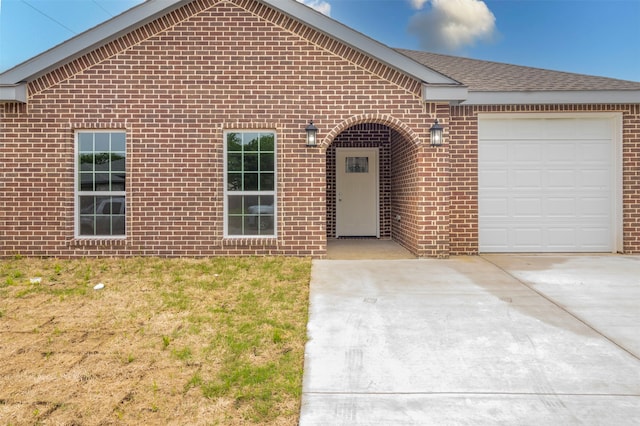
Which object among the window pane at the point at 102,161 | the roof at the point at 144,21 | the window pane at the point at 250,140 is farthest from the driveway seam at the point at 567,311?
the window pane at the point at 102,161

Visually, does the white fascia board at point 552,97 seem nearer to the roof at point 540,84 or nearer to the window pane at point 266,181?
the roof at point 540,84

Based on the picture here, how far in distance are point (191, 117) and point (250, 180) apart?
1648 millimetres

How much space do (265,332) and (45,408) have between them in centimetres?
195

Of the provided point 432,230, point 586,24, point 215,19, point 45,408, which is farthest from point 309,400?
point 586,24

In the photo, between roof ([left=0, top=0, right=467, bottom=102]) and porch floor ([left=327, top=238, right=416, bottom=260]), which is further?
porch floor ([left=327, top=238, right=416, bottom=260])

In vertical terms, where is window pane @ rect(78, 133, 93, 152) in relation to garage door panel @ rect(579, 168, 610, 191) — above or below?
above

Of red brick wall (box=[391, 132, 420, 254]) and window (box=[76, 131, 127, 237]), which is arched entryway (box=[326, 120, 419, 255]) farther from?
window (box=[76, 131, 127, 237])

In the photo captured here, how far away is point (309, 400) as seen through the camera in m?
3.12

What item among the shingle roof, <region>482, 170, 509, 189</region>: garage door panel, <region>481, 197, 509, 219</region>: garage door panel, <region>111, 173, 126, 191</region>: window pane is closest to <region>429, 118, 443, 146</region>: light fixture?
the shingle roof

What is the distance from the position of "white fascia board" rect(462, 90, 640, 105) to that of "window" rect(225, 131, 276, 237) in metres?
4.18

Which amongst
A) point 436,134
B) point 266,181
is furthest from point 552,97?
point 266,181

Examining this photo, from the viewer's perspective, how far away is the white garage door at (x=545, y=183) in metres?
8.86

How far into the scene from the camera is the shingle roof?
8.53 m

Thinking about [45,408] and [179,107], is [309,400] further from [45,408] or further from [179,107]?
[179,107]
